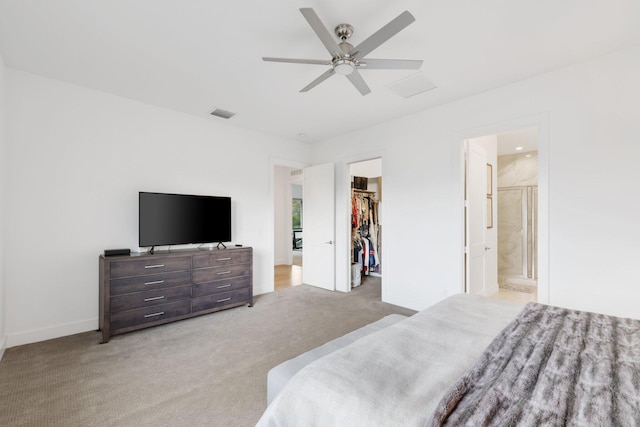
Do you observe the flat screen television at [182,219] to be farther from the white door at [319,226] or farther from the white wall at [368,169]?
the white wall at [368,169]

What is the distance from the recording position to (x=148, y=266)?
10.2ft

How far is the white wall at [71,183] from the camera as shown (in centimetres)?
280

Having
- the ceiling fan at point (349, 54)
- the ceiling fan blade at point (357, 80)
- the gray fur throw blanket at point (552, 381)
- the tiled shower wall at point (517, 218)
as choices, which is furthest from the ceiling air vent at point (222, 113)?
the tiled shower wall at point (517, 218)

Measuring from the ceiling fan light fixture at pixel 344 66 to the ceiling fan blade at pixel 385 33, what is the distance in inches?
2.5

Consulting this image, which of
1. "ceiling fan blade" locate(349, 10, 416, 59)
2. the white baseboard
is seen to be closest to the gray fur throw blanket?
"ceiling fan blade" locate(349, 10, 416, 59)

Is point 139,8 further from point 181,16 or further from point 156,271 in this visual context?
point 156,271

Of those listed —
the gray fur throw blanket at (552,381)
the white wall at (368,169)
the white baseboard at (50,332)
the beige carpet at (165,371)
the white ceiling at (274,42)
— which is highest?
the white ceiling at (274,42)

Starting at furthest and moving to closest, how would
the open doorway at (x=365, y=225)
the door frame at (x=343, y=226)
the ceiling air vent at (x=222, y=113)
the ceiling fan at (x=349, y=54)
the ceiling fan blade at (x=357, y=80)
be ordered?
the open doorway at (x=365, y=225) → the door frame at (x=343, y=226) → the ceiling air vent at (x=222, y=113) → the ceiling fan blade at (x=357, y=80) → the ceiling fan at (x=349, y=54)

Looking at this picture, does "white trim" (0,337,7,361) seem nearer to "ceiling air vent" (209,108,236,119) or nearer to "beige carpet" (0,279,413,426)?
"beige carpet" (0,279,413,426)

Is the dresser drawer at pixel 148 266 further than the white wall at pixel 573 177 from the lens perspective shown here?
Yes

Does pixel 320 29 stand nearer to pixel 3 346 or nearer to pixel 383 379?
pixel 383 379

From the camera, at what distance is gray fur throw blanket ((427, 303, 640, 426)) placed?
2.80 feet

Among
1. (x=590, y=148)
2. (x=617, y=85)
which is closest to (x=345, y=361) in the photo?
(x=590, y=148)

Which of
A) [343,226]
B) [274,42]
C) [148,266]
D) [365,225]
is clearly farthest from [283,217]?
[274,42]
